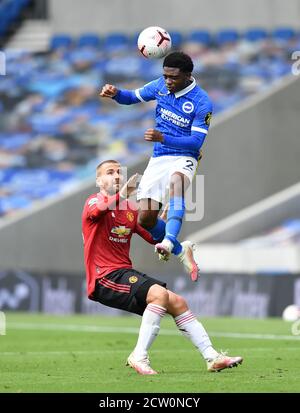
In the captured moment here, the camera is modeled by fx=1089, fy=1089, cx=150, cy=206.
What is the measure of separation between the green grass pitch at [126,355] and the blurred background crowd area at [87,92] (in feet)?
32.6

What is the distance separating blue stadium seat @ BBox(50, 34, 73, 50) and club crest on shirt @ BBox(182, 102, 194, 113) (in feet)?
74.1

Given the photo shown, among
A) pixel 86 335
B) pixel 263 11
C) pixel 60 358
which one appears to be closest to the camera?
pixel 60 358

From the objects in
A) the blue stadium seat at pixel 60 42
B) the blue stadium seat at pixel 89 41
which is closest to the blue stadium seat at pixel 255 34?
the blue stadium seat at pixel 89 41

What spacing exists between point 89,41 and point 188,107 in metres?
22.5

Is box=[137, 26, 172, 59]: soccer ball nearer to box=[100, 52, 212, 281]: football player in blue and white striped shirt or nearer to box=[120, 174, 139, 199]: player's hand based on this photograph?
box=[100, 52, 212, 281]: football player in blue and white striped shirt

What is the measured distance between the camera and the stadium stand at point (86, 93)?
29359 mm

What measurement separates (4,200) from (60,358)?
17013 mm

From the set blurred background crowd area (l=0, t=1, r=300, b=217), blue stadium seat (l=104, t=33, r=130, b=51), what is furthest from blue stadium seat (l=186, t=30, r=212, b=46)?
blue stadium seat (l=104, t=33, r=130, b=51)

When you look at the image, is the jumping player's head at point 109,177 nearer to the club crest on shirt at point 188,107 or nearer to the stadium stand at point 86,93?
the club crest on shirt at point 188,107

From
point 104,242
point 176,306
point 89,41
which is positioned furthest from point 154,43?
point 89,41

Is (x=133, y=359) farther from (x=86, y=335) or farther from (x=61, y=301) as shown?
(x=61, y=301)

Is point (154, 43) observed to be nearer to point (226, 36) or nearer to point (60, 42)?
point (226, 36)

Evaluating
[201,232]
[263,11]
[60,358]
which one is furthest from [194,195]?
[60,358]

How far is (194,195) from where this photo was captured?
26.3 metres
